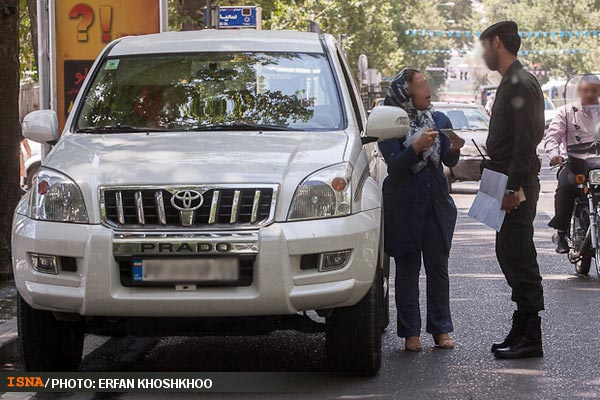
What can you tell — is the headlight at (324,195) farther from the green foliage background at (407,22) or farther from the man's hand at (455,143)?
the green foliage background at (407,22)

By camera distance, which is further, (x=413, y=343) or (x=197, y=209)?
(x=413, y=343)

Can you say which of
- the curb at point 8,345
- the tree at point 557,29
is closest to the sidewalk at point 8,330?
the curb at point 8,345

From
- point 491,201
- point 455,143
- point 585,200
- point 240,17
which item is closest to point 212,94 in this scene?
point 455,143

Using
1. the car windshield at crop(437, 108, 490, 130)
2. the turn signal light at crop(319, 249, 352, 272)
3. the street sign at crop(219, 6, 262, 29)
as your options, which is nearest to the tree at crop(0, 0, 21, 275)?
the turn signal light at crop(319, 249, 352, 272)

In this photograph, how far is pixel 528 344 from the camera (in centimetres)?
786

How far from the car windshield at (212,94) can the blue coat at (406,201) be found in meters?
0.48

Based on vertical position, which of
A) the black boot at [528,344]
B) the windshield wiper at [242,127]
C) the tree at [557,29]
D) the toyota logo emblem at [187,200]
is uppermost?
the windshield wiper at [242,127]

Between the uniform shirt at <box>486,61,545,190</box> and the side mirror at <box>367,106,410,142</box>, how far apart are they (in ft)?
1.84

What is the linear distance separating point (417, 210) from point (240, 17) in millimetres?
13299

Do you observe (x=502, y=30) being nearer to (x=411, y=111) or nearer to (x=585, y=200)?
(x=411, y=111)

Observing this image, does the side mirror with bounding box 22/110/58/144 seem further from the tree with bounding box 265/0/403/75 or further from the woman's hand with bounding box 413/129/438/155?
the tree with bounding box 265/0/403/75

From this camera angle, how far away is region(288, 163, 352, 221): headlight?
22.0 feet

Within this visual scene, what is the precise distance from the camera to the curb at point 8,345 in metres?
7.71

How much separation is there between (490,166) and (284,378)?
1.77 m
